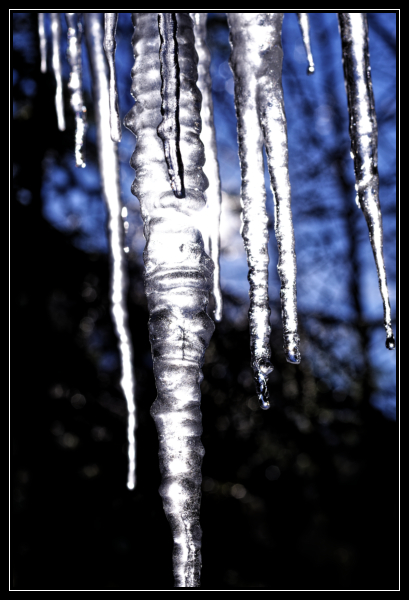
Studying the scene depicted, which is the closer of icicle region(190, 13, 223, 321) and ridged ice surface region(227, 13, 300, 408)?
ridged ice surface region(227, 13, 300, 408)

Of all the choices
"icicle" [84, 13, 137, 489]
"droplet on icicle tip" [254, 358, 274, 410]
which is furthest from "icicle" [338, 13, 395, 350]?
"icicle" [84, 13, 137, 489]

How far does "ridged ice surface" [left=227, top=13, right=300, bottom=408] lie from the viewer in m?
0.90

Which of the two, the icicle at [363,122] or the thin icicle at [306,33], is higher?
the thin icicle at [306,33]

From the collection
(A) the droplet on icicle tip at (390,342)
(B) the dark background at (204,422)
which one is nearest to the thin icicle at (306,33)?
(A) the droplet on icicle tip at (390,342)

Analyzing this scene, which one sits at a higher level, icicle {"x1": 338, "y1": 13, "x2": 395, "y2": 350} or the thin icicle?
the thin icicle

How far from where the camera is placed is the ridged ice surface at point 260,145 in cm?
90

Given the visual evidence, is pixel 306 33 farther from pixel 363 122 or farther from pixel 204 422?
pixel 204 422

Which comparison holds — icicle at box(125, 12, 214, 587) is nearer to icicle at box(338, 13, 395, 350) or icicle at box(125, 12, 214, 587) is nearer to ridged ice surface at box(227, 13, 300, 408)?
ridged ice surface at box(227, 13, 300, 408)

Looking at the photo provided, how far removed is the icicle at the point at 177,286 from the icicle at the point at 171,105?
0.09 meters

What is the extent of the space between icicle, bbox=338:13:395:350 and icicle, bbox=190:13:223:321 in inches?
13.1

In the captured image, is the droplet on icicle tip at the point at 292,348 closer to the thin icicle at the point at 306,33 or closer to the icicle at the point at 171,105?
the icicle at the point at 171,105

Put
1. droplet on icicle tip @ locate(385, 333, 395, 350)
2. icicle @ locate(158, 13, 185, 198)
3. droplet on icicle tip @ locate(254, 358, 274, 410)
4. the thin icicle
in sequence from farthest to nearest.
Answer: the thin icicle < droplet on icicle tip @ locate(385, 333, 395, 350) < droplet on icicle tip @ locate(254, 358, 274, 410) < icicle @ locate(158, 13, 185, 198)

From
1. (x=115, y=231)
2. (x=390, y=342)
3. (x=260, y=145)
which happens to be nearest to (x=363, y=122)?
(x=260, y=145)

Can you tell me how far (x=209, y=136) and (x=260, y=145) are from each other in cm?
21
